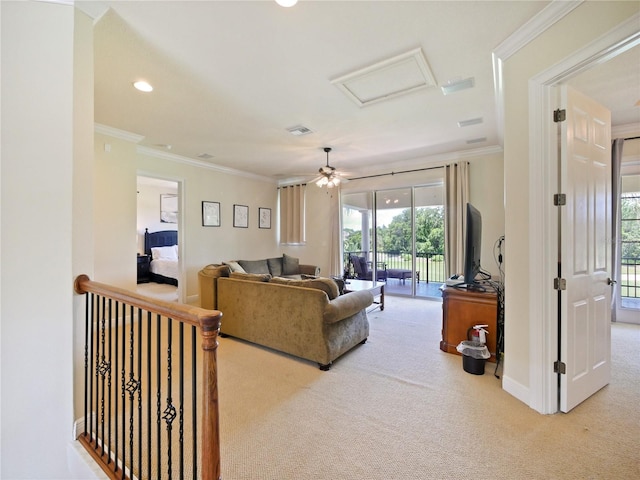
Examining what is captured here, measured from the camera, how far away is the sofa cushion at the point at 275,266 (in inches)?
226

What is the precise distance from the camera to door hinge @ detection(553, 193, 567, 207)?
6.38 ft

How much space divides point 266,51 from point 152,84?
4.28 ft

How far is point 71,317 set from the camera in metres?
1.83

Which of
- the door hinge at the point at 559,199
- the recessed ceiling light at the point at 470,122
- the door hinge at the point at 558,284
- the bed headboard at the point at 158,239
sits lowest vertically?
the door hinge at the point at 558,284

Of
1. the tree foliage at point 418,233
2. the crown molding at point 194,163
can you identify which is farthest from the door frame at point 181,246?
the tree foliage at point 418,233

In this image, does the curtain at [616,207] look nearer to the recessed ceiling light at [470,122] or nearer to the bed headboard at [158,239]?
the recessed ceiling light at [470,122]

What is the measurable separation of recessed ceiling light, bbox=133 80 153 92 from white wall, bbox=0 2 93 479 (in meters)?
0.83

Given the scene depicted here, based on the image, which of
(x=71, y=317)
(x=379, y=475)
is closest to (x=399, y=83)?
(x=379, y=475)

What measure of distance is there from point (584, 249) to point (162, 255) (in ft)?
26.5

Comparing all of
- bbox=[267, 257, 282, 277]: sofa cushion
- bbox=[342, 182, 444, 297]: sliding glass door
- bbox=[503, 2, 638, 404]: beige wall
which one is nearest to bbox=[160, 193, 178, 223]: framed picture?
bbox=[267, 257, 282, 277]: sofa cushion

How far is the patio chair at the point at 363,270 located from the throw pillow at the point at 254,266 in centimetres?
185

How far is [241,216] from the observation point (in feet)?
20.8

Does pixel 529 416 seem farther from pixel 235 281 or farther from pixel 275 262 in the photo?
pixel 275 262

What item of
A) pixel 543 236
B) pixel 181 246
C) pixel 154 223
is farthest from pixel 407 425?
pixel 154 223
